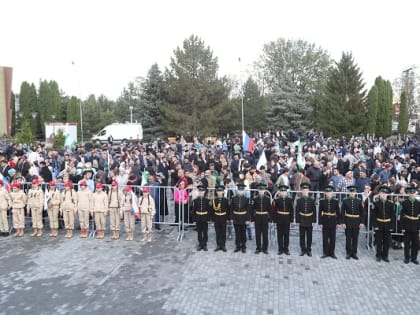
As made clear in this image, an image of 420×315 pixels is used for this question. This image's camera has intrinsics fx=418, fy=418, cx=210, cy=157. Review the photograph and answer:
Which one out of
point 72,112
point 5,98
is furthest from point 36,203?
point 72,112

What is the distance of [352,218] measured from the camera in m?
9.54

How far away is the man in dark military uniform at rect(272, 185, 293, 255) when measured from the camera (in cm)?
980

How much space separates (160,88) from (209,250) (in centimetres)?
3269

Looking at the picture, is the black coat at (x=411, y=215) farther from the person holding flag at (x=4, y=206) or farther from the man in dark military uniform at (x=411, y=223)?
the person holding flag at (x=4, y=206)

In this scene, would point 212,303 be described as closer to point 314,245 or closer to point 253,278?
point 253,278

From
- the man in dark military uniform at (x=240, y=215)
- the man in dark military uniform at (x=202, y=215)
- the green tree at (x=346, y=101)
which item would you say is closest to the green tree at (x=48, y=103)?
the green tree at (x=346, y=101)

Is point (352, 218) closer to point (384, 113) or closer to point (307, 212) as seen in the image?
point (307, 212)

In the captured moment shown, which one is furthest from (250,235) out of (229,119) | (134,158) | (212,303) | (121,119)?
(121,119)

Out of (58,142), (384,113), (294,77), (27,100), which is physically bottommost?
(58,142)

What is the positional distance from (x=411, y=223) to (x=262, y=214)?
327cm

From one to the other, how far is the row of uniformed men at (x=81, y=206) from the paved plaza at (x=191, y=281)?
0.62 metres

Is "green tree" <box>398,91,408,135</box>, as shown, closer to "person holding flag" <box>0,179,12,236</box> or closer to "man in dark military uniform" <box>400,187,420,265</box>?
"man in dark military uniform" <box>400,187,420,265</box>

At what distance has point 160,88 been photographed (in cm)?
4128

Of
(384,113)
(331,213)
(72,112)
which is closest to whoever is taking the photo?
(331,213)
